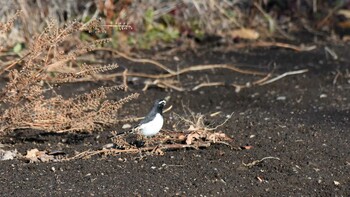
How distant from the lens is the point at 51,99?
607 centimetres

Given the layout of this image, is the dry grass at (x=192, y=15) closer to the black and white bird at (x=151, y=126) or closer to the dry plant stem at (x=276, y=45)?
the dry plant stem at (x=276, y=45)

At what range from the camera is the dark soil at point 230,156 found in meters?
5.09

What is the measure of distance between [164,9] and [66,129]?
199 inches

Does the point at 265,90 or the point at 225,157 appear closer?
the point at 225,157

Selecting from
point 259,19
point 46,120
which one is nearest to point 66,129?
point 46,120

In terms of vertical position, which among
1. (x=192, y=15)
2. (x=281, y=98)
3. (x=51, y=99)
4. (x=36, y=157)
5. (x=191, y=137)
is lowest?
(x=192, y=15)

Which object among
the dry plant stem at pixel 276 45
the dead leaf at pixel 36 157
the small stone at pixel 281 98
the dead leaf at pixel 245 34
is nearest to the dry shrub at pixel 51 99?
the dead leaf at pixel 36 157

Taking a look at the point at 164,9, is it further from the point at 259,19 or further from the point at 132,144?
the point at 132,144

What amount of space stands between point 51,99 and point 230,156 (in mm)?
1363

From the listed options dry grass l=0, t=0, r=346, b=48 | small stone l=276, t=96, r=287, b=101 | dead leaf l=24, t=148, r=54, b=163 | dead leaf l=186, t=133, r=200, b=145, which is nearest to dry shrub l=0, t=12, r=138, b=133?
dead leaf l=24, t=148, r=54, b=163

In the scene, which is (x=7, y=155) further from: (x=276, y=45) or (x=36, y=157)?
(x=276, y=45)

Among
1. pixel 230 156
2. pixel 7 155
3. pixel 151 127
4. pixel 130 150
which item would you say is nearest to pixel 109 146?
pixel 130 150

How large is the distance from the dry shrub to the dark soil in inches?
6.6

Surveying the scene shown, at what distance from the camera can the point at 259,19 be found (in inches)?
450
